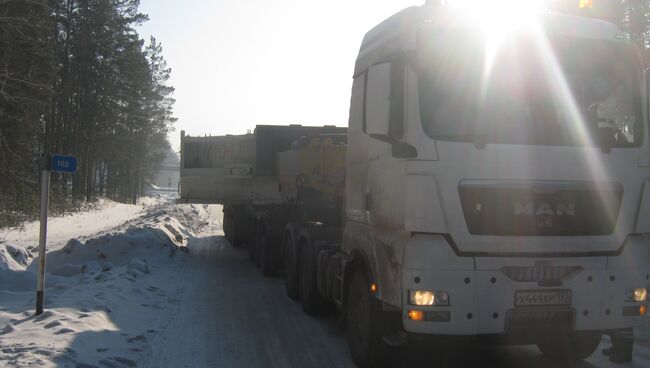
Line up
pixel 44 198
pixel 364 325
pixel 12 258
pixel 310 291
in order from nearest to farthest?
pixel 364 325 → pixel 44 198 → pixel 310 291 → pixel 12 258

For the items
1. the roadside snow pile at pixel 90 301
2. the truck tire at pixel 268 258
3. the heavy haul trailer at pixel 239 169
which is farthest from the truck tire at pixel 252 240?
the roadside snow pile at pixel 90 301

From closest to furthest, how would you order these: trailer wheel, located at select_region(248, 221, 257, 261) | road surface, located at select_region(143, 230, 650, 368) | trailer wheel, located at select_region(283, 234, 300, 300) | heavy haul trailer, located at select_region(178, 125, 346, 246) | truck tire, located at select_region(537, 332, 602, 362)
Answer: truck tire, located at select_region(537, 332, 602, 362), road surface, located at select_region(143, 230, 650, 368), trailer wheel, located at select_region(283, 234, 300, 300), heavy haul trailer, located at select_region(178, 125, 346, 246), trailer wheel, located at select_region(248, 221, 257, 261)

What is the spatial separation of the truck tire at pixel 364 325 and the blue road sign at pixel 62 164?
14.2ft

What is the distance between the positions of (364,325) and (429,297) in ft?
4.03

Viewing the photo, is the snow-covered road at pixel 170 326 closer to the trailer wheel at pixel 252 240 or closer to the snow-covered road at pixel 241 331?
the snow-covered road at pixel 241 331

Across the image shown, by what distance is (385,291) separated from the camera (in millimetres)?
5160

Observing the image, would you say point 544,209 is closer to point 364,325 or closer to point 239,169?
point 364,325

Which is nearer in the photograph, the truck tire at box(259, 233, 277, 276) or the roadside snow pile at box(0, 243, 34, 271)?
the roadside snow pile at box(0, 243, 34, 271)

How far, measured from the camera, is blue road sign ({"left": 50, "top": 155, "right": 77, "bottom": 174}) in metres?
7.69

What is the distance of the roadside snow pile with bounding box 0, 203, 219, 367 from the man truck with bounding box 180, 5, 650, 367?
9.88 ft

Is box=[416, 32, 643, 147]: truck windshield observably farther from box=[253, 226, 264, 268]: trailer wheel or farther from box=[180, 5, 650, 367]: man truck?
box=[253, 226, 264, 268]: trailer wheel

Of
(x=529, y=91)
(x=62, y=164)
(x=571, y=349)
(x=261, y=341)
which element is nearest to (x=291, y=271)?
(x=261, y=341)

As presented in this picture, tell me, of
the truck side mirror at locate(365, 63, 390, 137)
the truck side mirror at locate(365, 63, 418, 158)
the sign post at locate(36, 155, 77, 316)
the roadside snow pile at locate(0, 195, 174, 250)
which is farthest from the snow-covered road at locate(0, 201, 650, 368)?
the roadside snow pile at locate(0, 195, 174, 250)

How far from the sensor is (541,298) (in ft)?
15.8
